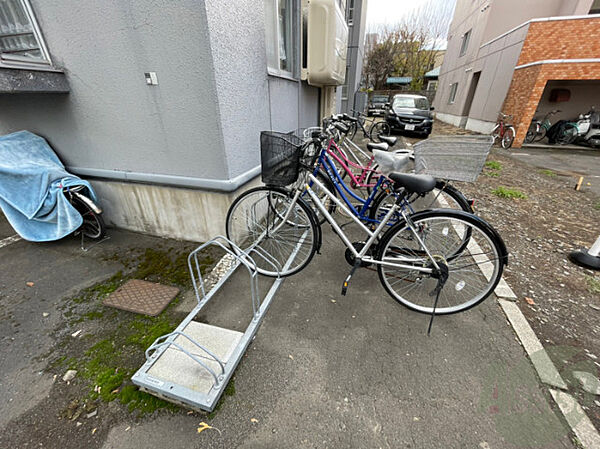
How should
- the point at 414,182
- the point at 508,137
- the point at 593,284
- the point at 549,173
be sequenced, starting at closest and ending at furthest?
the point at 414,182, the point at 593,284, the point at 549,173, the point at 508,137

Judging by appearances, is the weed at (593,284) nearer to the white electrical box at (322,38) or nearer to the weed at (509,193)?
the weed at (509,193)

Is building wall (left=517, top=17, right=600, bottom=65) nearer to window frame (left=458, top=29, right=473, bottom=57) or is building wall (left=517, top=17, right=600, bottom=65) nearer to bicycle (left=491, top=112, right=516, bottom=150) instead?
bicycle (left=491, top=112, right=516, bottom=150)

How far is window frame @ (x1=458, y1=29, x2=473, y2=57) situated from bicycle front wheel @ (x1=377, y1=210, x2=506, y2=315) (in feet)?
60.4

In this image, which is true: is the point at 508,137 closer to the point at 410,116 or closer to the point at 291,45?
the point at 410,116

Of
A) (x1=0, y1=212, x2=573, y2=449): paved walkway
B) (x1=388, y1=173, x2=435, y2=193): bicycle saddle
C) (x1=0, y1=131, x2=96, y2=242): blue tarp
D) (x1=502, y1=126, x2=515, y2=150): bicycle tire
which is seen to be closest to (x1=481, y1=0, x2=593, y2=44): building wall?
(x1=502, y1=126, x2=515, y2=150): bicycle tire

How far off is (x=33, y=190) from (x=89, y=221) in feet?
1.98

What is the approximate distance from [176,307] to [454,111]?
18896 millimetres

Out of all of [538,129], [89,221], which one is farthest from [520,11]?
[89,221]

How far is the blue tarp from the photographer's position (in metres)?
2.87

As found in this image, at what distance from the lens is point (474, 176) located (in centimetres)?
202

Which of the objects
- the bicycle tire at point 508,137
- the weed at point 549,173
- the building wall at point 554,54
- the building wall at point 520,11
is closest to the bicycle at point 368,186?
the weed at point 549,173

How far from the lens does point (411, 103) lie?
10.8 metres

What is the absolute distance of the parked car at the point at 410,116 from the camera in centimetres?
998

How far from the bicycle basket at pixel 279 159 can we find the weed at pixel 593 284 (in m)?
3.06
